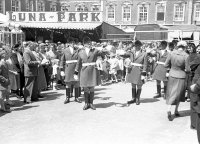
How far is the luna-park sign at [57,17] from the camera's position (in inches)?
800

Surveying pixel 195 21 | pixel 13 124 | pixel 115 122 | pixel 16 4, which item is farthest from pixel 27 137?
pixel 195 21

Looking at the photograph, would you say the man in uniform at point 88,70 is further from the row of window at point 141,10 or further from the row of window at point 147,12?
the row of window at point 147,12

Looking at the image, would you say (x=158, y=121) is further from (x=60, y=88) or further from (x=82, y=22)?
(x=82, y=22)

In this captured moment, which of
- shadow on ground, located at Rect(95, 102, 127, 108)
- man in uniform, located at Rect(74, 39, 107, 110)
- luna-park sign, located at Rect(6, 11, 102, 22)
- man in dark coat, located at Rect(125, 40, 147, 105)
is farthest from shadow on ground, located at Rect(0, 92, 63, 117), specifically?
luna-park sign, located at Rect(6, 11, 102, 22)

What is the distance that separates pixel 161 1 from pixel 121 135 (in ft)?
111

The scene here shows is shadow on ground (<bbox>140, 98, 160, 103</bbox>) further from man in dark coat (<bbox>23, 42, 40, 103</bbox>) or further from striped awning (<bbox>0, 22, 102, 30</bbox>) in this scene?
striped awning (<bbox>0, 22, 102, 30</bbox>)

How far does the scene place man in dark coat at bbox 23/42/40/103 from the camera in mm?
8453

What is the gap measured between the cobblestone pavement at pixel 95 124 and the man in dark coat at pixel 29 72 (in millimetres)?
362

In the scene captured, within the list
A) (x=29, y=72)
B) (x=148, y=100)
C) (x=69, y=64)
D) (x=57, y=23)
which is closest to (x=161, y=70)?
(x=148, y=100)

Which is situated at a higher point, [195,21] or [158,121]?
[195,21]

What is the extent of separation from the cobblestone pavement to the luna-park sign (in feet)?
40.4

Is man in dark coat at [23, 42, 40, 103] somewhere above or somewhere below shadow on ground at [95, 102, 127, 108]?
above

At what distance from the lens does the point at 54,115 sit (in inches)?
279

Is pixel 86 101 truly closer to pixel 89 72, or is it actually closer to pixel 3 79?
pixel 89 72
